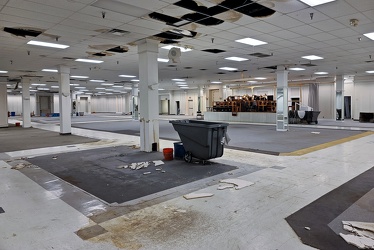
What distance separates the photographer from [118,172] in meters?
5.40

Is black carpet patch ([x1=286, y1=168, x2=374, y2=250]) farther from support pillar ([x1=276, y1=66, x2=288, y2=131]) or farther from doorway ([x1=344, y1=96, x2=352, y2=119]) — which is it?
doorway ([x1=344, y1=96, x2=352, y2=119])

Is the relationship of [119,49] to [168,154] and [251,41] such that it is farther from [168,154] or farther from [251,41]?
[168,154]

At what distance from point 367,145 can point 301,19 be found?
4926mm

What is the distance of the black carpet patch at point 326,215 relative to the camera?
103 inches

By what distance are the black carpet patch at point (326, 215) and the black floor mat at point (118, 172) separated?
79.2 inches

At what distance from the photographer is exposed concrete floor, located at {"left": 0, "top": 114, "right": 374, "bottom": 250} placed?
8.73 ft

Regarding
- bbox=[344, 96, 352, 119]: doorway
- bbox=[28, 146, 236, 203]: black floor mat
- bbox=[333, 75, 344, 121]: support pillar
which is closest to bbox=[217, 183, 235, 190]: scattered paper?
bbox=[28, 146, 236, 203]: black floor mat

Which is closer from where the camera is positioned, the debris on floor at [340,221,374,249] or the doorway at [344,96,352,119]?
the debris on floor at [340,221,374,249]

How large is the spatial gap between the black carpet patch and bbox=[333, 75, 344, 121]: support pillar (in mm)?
16937

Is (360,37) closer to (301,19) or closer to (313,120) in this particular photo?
(301,19)

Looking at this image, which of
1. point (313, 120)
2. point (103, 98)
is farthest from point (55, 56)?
point (103, 98)

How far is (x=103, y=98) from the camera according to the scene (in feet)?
146

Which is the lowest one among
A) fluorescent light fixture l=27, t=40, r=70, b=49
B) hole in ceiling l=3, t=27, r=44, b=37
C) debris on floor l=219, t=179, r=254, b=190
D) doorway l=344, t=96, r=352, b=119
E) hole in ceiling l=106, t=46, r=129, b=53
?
debris on floor l=219, t=179, r=254, b=190

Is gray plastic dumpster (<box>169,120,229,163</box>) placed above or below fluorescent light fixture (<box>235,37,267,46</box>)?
below
